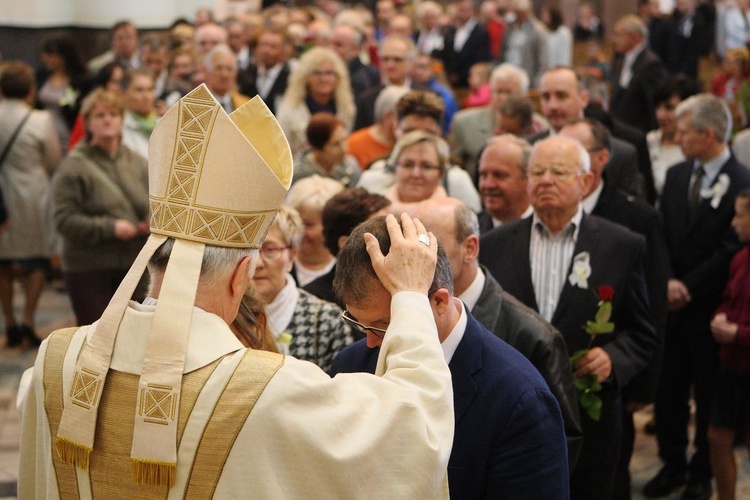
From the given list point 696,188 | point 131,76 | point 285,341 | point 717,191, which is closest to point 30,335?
point 131,76

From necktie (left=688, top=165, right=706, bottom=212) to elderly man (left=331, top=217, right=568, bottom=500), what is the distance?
154 inches

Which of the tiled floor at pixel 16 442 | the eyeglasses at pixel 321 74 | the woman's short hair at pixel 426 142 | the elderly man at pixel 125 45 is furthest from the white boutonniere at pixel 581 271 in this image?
the elderly man at pixel 125 45

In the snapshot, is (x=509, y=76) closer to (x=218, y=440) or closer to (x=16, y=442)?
(x=16, y=442)

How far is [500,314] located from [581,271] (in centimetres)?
117

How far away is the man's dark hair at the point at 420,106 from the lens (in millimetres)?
7176

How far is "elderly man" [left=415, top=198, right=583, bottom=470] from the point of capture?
3.68 meters

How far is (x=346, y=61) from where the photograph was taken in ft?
37.2

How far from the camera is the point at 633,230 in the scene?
5.57 m

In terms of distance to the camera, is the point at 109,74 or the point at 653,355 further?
the point at 109,74

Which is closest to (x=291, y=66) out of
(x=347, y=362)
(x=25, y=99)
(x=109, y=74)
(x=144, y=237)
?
(x=109, y=74)

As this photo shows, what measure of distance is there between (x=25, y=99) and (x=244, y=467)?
23.8 feet

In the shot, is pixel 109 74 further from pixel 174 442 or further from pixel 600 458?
pixel 174 442

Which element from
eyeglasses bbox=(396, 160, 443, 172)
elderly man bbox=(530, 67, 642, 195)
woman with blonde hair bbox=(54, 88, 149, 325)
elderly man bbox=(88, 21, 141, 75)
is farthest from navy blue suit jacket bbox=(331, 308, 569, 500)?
elderly man bbox=(88, 21, 141, 75)

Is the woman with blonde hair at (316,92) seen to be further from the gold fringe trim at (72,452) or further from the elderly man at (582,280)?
the gold fringe trim at (72,452)
